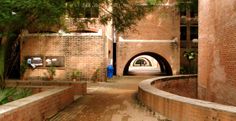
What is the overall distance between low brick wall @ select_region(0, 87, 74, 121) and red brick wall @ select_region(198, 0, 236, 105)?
198 inches

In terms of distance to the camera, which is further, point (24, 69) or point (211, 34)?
point (24, 69)

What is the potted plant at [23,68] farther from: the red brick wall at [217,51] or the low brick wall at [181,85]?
the red brick wall at [217,51]

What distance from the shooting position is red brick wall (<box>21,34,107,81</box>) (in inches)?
821

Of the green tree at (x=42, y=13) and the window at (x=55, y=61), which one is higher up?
the green tree at (x=42, y=13)

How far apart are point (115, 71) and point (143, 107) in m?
17.7

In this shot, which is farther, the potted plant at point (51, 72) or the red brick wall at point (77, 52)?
the potted plant at point (51, 72)

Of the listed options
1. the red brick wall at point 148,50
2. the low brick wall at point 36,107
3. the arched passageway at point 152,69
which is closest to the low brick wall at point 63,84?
the low brick wall at point 36,107

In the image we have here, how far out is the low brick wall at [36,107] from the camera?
19.3ft

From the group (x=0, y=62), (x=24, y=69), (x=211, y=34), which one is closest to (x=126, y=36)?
(x=24, y=69)

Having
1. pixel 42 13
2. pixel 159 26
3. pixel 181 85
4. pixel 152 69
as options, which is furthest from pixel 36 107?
pixel 152 69

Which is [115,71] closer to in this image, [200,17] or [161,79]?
[161,79]

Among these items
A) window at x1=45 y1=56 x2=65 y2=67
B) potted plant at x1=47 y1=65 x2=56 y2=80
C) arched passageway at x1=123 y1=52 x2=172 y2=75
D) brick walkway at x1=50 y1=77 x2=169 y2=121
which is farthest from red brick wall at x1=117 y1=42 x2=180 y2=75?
brick walkway at x1=50 y1=77 x2=169 y2=121

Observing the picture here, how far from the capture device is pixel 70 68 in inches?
831

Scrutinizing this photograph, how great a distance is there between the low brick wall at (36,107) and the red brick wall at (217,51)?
16.5ft
